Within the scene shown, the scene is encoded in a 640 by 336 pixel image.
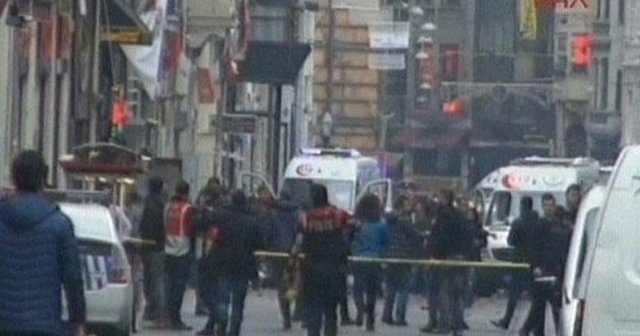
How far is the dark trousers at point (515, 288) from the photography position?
3353cm

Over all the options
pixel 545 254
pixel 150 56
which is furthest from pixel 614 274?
pixel 150 56

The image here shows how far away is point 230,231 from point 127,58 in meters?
20.1

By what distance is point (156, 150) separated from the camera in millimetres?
55625

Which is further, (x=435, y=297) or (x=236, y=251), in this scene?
(x=435, y=297)

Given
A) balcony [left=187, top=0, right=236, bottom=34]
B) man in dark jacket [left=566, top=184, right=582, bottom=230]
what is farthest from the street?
balcony [left=187, top=0, right=236, bottom=34]

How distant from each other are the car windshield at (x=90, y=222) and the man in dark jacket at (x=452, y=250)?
8699mm

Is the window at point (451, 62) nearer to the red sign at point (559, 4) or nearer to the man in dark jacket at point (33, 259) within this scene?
the red sign at point (559, 4)

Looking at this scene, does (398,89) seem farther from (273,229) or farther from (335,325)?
(335,325)

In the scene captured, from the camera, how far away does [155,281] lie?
32.5 metres

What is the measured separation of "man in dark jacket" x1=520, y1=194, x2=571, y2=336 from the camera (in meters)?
29.0

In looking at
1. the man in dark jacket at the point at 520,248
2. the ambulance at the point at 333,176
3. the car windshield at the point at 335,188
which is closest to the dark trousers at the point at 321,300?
the man in dark jacket at the point at 520,248

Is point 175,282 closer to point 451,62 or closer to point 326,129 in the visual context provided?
point 326,129

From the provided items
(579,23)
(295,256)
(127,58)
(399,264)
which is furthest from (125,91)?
(579,23)

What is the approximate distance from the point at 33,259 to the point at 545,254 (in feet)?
47.9
